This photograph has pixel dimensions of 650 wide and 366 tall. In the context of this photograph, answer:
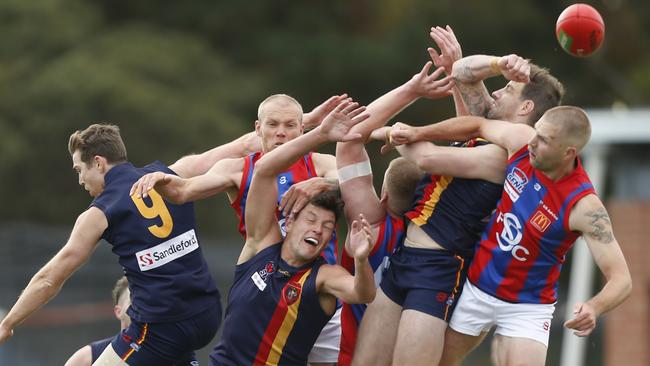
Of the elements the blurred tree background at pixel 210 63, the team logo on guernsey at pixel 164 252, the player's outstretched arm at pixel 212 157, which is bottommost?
the team logo on guernsey at pixel 164 252

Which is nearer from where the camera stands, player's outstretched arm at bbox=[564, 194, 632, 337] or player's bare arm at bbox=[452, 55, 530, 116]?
player's outstretched arm at bbox=[564, 194, 632, 337]

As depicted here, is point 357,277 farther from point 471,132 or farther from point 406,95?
point 406,95

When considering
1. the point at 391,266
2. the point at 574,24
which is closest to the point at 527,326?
the point at 391,266

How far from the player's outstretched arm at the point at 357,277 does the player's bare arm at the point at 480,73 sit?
112cm

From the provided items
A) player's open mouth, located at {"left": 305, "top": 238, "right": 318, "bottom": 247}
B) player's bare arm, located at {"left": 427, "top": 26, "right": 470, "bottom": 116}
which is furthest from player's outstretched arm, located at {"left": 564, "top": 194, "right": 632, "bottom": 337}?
player's open mouth, located at {"left": 305, "top": 238, "right": 318, "bottom": 247}

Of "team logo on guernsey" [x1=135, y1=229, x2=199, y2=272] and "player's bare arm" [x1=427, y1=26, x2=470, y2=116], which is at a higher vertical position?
"player's bare arm" [x1=427, y1=26, x2=470, y2=116]

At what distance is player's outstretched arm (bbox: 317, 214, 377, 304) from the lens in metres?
6.74

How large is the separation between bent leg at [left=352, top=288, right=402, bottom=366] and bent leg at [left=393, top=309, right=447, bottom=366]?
0.15m

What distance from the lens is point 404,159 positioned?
298 inches

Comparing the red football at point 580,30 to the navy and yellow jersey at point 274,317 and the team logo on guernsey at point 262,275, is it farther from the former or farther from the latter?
the team logo on guernsey at point 262,275

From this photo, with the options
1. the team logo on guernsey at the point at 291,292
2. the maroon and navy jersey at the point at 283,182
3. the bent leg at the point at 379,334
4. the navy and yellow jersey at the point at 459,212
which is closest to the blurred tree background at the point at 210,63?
the maroon and navy jersey at the point at 283,182

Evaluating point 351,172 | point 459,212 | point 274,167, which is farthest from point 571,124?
point 274,167

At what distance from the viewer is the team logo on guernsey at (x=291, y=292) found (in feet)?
23.7

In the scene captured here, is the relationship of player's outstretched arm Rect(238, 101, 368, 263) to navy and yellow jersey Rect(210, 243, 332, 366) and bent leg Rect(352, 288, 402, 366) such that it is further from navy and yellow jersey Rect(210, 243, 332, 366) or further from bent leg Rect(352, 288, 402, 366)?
bent leg Rect(352, 288, 402, 366)
